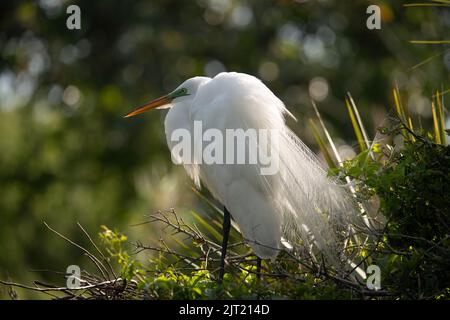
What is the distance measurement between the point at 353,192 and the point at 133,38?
6165 millimetres

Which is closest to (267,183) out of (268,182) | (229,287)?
(268,182)

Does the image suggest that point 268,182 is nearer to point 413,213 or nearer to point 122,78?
point 413,213

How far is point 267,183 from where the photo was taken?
287 centimetres

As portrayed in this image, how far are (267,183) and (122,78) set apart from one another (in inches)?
219

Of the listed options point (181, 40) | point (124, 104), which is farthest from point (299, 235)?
point (181, 40)

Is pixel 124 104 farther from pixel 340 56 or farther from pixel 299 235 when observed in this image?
pixel 299 235

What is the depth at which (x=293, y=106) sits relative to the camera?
26.5ft

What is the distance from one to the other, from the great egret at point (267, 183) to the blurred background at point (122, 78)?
4399 millimetres

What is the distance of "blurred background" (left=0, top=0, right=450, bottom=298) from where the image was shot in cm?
803

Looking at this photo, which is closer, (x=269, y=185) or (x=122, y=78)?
(x=269, y=185)

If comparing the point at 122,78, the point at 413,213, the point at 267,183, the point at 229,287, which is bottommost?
the point at 229,287

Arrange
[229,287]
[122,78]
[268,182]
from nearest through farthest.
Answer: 1. [229,287]
2. [268,182]
3. [122,78]

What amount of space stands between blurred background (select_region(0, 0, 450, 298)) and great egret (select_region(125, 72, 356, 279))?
4399 mm

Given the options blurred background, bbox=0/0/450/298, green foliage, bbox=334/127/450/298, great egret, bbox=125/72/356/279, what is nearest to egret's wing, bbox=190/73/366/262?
great egret, bbox=125/72/356/279
